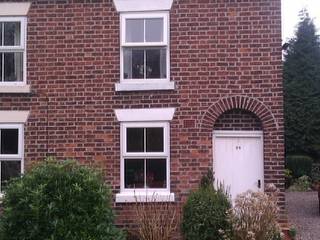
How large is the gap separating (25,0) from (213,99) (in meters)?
4.66

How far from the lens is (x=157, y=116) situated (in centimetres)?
1251

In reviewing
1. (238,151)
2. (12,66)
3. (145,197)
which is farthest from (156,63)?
(12,66)

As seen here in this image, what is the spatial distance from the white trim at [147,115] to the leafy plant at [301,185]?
1281 cm

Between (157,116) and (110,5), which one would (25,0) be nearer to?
(110,5)

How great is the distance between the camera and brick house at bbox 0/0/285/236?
12453mm

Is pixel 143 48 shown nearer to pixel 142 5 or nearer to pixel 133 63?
pixel 133 63

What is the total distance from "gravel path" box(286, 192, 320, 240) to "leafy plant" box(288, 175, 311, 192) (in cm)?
117

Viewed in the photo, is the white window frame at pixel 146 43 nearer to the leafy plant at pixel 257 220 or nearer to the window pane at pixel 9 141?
the window pane at pixel 9 141

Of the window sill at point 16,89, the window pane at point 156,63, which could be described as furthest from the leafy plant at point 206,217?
the window sill at point 16,89

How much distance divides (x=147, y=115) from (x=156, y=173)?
1244 mm

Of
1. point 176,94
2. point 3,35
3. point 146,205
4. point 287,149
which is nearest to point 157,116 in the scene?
point 176,94

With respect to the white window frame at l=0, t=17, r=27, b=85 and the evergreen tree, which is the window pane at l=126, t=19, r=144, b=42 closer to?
the white window frame at l=0, t=17, r=27, b=85

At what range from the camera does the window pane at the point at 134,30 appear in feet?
42.1

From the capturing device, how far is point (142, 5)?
1272 cm
